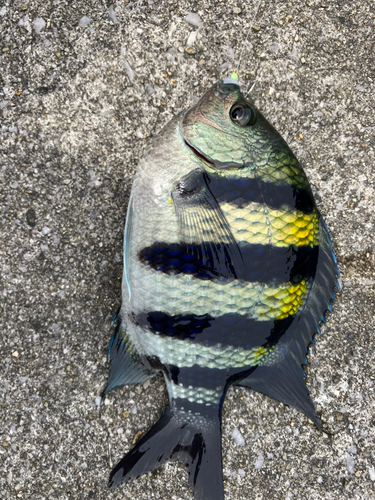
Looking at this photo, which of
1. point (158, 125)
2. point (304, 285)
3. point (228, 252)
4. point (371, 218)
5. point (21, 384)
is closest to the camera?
point (228, 252)

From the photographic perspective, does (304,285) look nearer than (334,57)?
Yes

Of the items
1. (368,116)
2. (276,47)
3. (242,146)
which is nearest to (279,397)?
(242,146)

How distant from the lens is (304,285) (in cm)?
131

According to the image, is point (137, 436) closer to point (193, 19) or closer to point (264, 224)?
point (264, 224)

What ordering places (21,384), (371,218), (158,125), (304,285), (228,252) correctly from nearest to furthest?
(228,252)
(304,285)
(21,384)
(158,125)
(371,218)

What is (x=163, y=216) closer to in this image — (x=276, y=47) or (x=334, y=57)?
(x=276, y=47)

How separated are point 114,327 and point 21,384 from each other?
1.28 feet

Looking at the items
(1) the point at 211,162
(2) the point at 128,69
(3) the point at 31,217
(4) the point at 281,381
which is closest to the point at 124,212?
(3) the point at 31,217

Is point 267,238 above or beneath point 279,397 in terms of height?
above

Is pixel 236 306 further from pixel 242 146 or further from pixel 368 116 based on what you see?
pixel 368 116

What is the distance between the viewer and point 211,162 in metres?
1.26

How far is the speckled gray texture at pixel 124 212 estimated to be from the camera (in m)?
1.47

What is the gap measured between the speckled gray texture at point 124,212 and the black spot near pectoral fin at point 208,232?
16.9 inches

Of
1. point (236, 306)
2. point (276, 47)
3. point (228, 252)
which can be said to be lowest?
point (236, 306)
